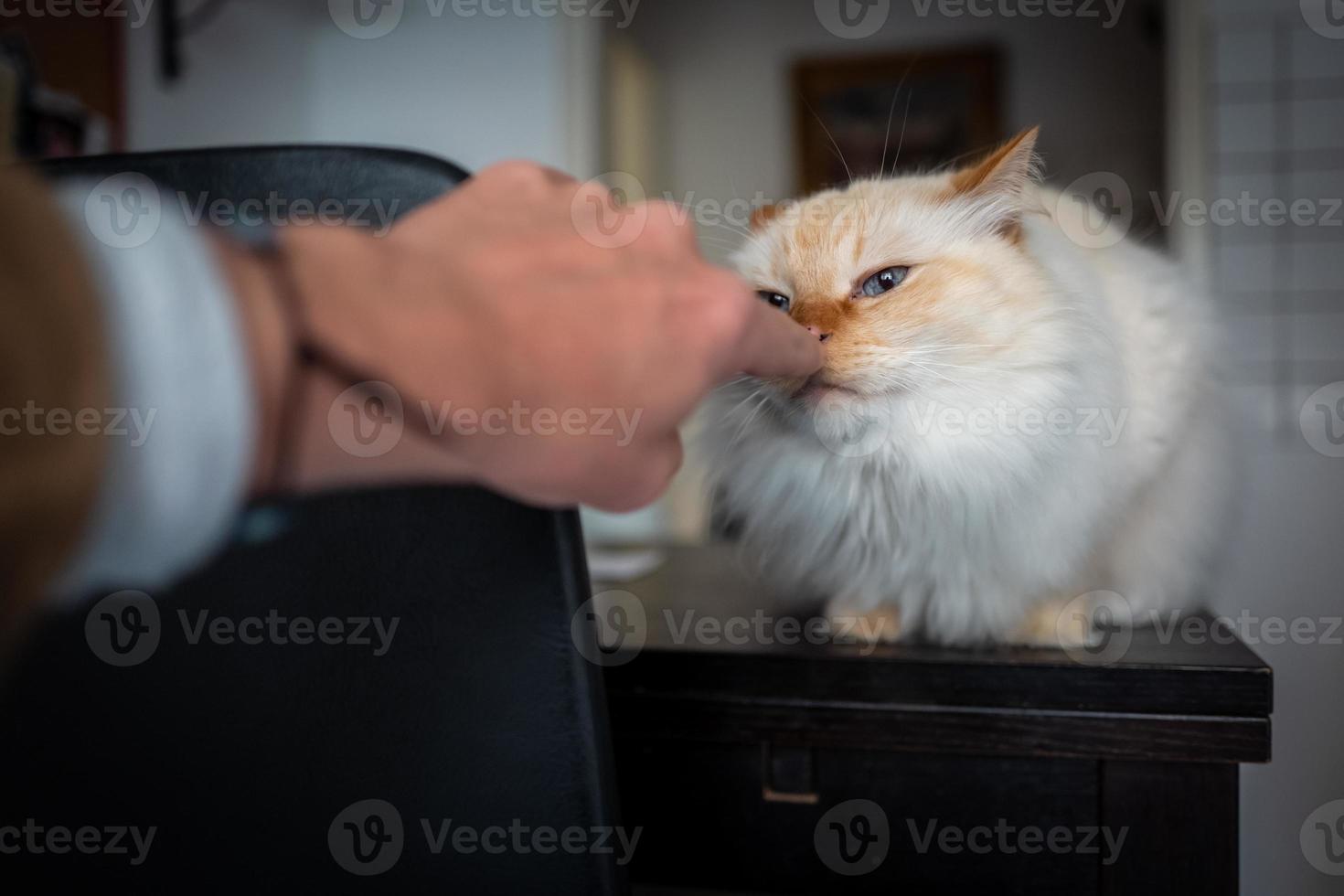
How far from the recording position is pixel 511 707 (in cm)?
52

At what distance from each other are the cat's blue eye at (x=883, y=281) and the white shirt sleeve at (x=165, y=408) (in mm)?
628

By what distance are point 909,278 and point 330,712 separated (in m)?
0.60

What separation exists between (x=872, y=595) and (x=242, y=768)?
21.7 inches

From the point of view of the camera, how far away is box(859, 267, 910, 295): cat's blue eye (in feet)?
2.74

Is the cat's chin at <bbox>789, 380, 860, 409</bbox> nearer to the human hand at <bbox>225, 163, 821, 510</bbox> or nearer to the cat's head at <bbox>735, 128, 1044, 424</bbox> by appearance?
the cat's head at <bbox>735, 128, 1044, 424</bbox>

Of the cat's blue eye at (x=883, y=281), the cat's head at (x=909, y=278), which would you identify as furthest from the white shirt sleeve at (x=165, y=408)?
the cat's blue eye at (x=883, y=281)

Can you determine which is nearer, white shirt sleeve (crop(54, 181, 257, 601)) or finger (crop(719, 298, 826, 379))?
white shirt sleeve (crop(54, 181, 257, 601))

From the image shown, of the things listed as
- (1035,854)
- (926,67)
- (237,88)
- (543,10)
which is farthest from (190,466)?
(926,67)

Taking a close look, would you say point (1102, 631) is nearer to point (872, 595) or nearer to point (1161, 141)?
point (872, 595)

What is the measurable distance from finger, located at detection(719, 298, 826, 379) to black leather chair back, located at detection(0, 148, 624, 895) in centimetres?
14

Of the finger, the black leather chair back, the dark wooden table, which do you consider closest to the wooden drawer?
the dark wooden table

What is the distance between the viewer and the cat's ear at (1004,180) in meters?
0.83

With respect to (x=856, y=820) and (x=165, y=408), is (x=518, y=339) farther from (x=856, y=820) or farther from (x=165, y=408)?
(x=856, y=820)

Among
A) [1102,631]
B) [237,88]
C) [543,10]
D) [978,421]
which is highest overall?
[543,10]
